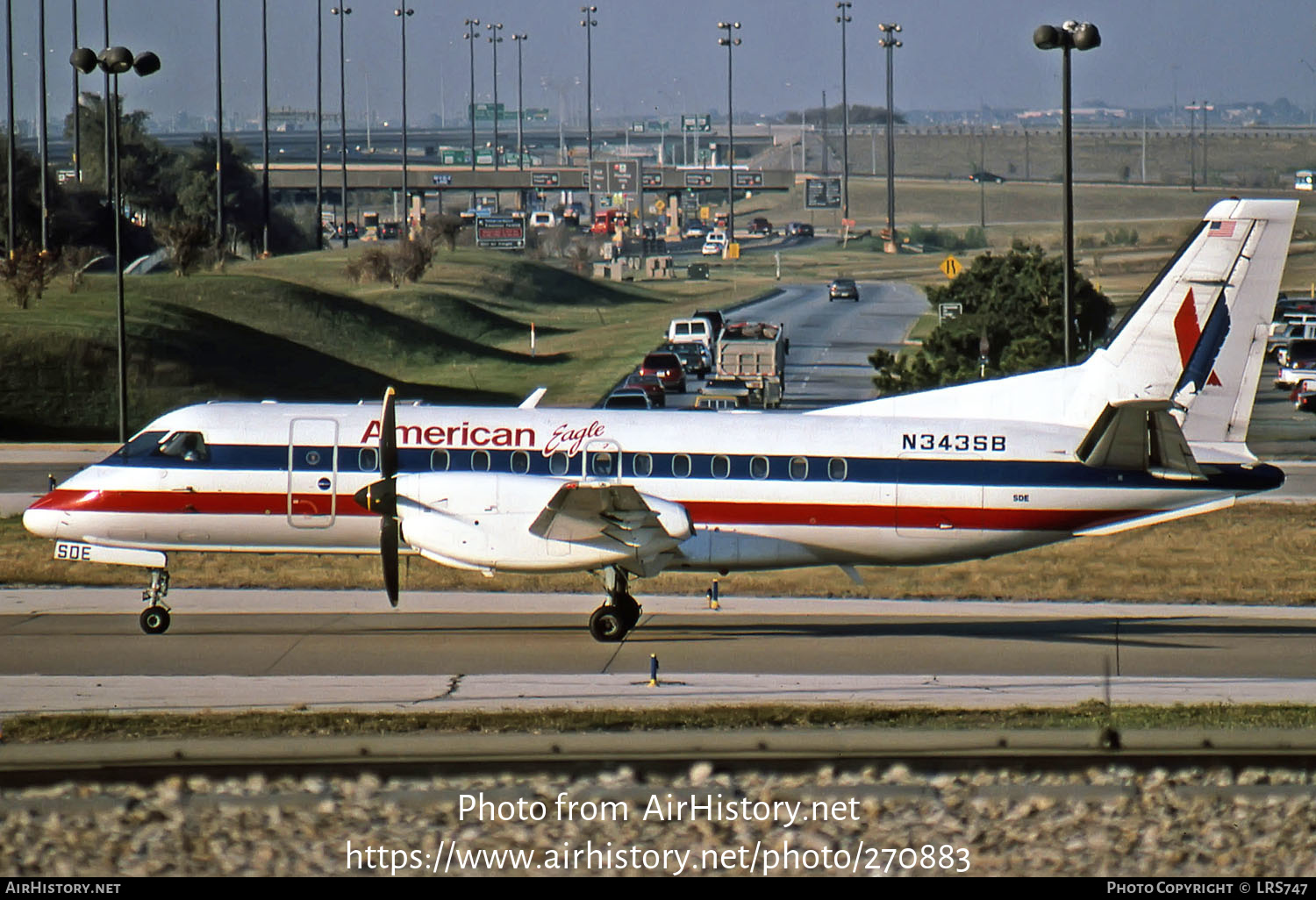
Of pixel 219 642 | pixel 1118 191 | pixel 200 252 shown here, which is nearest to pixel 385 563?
pixel 219 642

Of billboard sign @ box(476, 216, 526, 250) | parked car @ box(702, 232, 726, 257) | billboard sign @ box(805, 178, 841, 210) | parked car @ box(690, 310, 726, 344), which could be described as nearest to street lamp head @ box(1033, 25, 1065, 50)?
parked car @ box(690, 310, 726, 344)

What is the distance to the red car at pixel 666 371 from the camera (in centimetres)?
5872

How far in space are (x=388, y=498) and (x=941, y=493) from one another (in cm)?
742

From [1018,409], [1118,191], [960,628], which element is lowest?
[960,628]

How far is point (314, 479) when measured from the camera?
21750 millimetres

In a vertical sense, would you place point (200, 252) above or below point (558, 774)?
above

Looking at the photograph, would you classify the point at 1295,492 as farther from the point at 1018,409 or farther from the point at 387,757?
the point at 387,757

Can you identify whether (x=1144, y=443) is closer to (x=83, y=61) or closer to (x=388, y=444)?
(x=388, y=444)

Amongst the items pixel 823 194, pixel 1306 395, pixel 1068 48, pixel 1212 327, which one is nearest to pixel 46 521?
pixel 1212 327

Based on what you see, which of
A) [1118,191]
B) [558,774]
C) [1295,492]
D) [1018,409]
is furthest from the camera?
[1118,191]

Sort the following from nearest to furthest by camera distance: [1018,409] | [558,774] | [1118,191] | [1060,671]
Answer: [558,774] → [1060,671] → [1018,409] → [1118,191]

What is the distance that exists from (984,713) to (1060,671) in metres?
3.53

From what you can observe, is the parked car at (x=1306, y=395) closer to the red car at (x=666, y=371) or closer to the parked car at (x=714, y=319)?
the red car at (x=666, y=371)

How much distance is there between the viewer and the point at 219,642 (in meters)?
21.1
